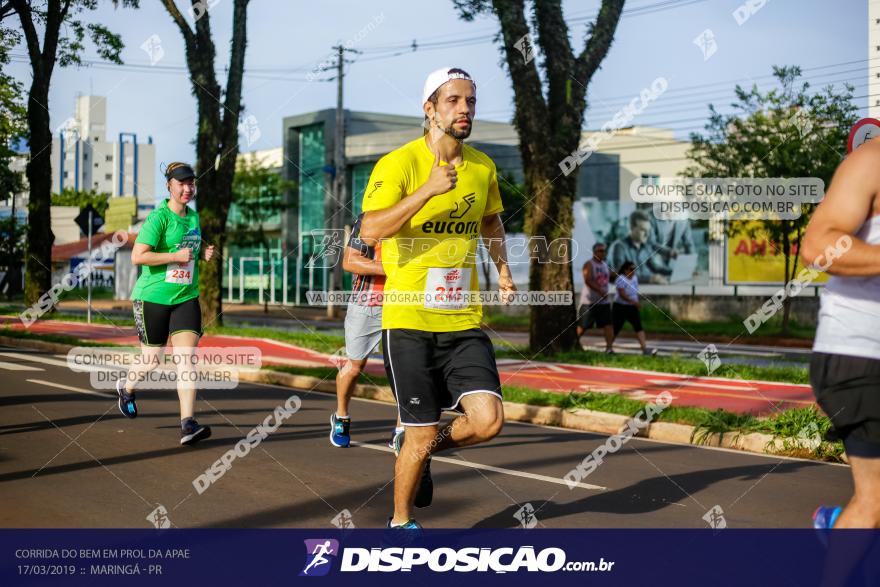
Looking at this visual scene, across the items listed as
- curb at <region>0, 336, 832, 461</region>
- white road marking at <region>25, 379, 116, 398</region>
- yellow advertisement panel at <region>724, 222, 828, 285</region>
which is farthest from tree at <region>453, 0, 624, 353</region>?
yellow advertisement panel at <region>724, 222, 828, 285</region>

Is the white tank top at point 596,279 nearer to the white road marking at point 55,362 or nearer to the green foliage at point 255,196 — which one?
the white road marking at point 55,362

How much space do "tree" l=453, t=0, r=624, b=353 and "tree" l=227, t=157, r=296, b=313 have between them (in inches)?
1077

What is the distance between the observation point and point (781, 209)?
77.2ft

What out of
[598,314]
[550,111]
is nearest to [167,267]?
[550,111]

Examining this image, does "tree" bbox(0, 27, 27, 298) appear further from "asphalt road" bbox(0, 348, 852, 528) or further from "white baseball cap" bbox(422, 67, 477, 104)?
"white baseball cap" bbox(422, 67, 477, 104)

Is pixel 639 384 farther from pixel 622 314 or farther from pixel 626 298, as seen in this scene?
pixel 622 314

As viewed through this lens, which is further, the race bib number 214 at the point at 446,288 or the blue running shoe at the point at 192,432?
the blue running shoe at the point at 192,432

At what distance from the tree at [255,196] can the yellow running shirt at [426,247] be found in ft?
125

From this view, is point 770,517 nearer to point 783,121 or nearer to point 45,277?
point 783,121

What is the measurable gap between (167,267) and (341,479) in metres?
2.40

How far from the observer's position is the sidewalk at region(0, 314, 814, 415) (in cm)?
1066

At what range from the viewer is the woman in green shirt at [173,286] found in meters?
7.38

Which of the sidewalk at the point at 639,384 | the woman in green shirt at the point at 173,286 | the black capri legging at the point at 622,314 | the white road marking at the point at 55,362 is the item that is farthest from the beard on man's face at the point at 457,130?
the black capri legging at the point at 622,314

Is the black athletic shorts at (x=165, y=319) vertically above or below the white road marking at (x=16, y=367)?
above
